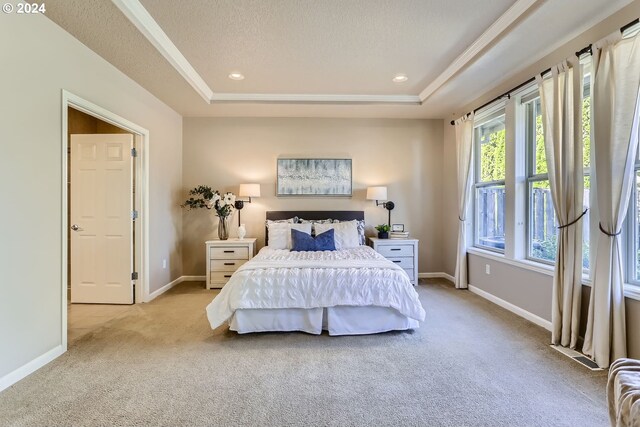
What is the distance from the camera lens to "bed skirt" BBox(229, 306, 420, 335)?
2.70 metres

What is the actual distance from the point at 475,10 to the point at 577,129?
1288mm

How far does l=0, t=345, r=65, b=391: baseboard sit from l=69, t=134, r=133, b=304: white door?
1.40 metres

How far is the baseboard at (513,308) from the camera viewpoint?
113 inches

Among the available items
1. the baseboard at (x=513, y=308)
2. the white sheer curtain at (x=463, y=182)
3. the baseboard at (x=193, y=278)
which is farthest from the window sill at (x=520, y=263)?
the baseboard at (x=193, y=278)

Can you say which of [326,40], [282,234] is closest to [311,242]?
[282,234]

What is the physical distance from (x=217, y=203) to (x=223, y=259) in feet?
2.83

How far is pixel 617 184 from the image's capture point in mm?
2113

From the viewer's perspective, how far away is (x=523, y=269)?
3.18 metres

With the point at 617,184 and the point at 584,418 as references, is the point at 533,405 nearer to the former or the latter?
the point at 584,418

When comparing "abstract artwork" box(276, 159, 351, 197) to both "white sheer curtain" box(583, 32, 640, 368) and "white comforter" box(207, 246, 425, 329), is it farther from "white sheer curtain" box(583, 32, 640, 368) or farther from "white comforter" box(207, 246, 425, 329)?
"white sheer curtain" box(583, 32, 640, 368)

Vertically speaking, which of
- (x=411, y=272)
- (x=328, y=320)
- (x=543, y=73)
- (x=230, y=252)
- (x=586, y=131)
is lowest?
(x=328, y=320)

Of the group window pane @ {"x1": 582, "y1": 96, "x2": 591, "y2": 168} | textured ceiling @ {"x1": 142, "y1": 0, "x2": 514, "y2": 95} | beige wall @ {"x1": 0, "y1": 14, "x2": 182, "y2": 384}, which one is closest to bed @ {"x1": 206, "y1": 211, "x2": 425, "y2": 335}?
beige wall @ {"x1": 0, "y1": 14, "x2": 182, "y2": 384}

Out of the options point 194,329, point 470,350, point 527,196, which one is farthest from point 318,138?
point 470,350

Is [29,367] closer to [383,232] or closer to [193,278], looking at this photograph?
[193,278]
